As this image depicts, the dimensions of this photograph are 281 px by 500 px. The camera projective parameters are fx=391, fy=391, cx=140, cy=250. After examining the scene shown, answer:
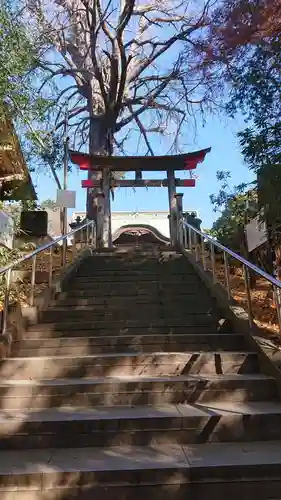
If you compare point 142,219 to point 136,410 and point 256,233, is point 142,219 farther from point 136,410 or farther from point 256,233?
point 136,410

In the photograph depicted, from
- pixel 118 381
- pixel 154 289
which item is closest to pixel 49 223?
pixel 154 289

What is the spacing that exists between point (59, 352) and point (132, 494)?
2.17m

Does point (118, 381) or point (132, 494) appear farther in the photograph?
point (118, 381)

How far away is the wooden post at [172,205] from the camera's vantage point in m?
9.87

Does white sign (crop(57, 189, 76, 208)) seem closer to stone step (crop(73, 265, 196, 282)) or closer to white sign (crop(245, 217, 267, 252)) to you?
stone step (crop(73, 265, 196, 282))

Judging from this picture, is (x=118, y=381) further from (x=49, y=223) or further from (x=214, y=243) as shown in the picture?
(x=49, y=223)

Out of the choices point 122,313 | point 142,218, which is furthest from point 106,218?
point 142,218

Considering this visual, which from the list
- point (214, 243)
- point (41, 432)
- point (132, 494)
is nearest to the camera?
point (132, 494)

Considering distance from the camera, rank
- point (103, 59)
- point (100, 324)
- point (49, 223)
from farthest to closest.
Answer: point (103, 59) → point (49, 223) → point (100, 324)

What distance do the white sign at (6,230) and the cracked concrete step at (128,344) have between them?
5.29 feet

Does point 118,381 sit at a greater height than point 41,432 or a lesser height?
greater

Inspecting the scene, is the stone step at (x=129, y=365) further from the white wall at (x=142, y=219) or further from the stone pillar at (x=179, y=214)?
the white wall at (x=142, y=219)

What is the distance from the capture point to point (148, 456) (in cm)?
266

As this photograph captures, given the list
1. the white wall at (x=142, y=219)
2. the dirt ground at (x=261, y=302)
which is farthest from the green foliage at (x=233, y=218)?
the white wall at (x=142, y=219)
